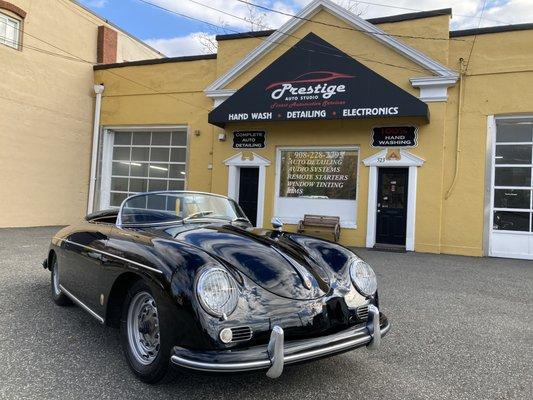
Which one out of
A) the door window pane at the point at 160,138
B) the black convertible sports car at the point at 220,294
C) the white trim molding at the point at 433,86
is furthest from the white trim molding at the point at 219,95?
the black convertible sports car at the point at 220,294

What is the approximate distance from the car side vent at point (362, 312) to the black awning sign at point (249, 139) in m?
9.69

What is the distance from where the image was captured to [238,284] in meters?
2.74

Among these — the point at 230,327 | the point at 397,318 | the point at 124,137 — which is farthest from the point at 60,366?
the point at 124,137

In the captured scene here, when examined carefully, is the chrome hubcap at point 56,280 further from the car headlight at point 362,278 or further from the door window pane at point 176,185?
the door window pane at point 176,185

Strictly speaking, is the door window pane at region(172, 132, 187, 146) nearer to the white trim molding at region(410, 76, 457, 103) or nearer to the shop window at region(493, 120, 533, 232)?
the white trim molding at region(410, 76, 457, 103)

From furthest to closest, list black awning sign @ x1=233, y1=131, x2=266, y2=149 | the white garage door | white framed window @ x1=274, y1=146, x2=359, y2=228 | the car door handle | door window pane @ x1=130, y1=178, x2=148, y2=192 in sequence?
door window pane @ x1=130, y1=178, x2=148, y2=192, black awning sign @ x1=233, y1=131, x2=266, y2=149, white framed window @ x1=274, y1=146, x2=359, y2=228, the white garage door, the car door handle

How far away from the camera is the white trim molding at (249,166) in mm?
12508

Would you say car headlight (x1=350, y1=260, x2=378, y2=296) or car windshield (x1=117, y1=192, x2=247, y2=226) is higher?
car windshield (x1=117, y1=192, x2=247, y2=226)

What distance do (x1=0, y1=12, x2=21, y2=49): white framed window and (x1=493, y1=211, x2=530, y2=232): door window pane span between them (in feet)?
46.7

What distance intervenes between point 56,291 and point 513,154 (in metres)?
10.5

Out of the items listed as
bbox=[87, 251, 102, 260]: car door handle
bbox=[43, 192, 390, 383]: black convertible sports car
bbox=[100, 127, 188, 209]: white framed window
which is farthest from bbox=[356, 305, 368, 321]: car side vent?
bbox=[100, 127, 188, 209]: white framed window

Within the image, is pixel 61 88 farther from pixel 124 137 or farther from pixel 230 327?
pixel 230 327

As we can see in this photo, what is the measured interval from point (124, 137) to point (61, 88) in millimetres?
2498

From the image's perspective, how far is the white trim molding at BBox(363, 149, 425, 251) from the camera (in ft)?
35.8
